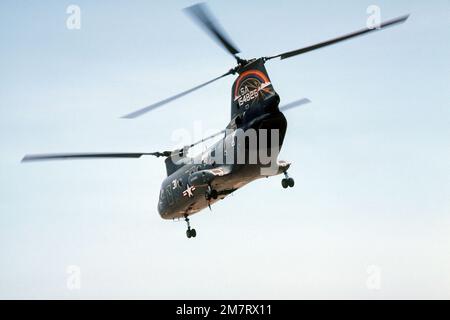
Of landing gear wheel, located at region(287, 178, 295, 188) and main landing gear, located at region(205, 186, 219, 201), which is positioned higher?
landing gear wheel, located at region(287, 178, 295, 188)

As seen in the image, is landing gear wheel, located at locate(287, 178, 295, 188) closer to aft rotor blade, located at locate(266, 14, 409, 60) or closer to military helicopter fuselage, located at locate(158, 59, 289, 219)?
military helicopter fuselage, located at locate(158, 59, 289, 219)

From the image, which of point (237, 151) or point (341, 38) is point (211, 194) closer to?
point (237, 151)

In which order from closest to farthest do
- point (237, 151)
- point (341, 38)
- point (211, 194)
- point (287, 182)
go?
point (341, 38)
point (237, 151)
point (211, 194)
point (287, 182)

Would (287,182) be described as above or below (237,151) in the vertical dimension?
below

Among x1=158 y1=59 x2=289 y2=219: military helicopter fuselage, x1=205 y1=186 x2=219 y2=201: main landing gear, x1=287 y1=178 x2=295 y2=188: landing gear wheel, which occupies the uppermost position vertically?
x1=158 y1=59 x2=289 y2=219: military helicopter fuselage

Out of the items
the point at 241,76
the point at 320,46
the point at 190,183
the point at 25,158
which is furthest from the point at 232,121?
the point at 25,158

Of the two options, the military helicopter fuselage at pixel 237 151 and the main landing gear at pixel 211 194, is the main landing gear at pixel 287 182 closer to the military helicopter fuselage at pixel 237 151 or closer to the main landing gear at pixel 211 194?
the military helicopter fuselage at pixel 237 151

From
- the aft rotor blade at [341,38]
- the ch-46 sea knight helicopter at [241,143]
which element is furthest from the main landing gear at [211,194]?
the aft rotor blade at [341,38]

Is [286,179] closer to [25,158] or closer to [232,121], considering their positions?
[232,121]

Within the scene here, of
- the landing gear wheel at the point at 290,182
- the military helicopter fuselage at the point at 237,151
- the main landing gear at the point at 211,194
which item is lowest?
the main landing gear at the point at 211,194

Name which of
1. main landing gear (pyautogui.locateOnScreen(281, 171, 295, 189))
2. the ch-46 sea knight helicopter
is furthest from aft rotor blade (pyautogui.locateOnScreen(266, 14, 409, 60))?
main landing gear (pyautogui.locateOnScreen(281, 171, 295, 189))

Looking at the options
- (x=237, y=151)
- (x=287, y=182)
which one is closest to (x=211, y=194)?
(x=237, y=151)

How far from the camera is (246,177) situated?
4331 centimetres

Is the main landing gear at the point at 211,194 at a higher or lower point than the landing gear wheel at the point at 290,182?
lower
